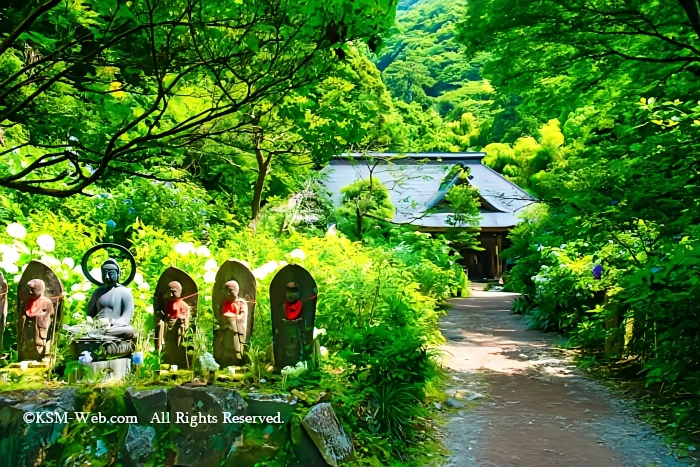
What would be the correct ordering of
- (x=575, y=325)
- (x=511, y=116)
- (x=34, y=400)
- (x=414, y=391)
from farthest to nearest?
(x=511, y=116), (x=575, y=325), (x=414, y=391), (x=34, y=400)

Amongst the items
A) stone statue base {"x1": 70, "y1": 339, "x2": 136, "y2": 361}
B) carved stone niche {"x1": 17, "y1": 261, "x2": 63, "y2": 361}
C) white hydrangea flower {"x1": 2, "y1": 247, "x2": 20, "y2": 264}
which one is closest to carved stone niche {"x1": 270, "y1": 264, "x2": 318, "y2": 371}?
stone statue base {"x1": 70, "y1": 339, "x2": 136, "y2": 361}

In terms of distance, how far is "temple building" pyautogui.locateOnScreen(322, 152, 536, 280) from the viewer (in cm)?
2139

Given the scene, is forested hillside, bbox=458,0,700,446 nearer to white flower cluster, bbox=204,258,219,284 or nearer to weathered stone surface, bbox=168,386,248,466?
weathered stone surface, bbox=168,386,248,466

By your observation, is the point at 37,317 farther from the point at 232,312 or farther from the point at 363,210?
the point at 363,210

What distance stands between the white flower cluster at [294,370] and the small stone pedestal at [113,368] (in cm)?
112

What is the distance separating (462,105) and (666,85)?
3857cm

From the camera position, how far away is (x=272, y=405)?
3725 millimetres

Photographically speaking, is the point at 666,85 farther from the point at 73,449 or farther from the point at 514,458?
the point at 73,449

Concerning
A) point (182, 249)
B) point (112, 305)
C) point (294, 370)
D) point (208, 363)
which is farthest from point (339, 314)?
point (112, 305)

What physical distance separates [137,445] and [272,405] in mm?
925

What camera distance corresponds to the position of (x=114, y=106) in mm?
2340

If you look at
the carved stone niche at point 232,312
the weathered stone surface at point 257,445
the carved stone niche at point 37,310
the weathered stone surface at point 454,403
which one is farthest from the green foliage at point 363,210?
the weathered stone surface at point 257,445

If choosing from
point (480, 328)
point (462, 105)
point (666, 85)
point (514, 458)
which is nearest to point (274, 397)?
point (514, 458)

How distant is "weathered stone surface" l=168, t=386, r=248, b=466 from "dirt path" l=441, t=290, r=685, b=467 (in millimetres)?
1667
